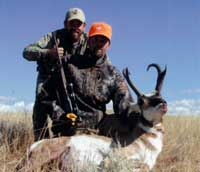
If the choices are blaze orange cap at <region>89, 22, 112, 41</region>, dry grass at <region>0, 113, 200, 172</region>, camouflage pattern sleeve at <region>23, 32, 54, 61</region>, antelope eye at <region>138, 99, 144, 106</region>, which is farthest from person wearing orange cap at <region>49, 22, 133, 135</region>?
dry grass at <region>0, 113, 200, 172</region>

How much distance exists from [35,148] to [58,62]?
4.60 ft

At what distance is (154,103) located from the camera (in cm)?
566

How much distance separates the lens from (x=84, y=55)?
21.6 ft

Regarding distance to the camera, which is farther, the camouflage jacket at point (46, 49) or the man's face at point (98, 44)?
the camouflage jacket at point (46, 49)

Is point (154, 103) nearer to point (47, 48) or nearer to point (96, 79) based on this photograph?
point (96, 79)

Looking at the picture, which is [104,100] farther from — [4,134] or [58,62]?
[4,134]

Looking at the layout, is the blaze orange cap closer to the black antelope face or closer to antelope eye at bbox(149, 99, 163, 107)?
the black antelope face

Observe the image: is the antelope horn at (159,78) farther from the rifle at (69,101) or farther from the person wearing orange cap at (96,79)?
the rifle at (69,101)

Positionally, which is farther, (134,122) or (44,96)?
(44,96)

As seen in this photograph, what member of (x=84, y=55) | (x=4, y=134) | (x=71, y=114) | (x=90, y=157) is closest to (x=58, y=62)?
(x=84, y=55)

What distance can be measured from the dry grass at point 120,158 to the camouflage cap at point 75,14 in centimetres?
160

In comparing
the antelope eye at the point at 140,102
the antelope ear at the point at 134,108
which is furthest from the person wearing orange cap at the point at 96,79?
the antelope eye at the point at 140,102

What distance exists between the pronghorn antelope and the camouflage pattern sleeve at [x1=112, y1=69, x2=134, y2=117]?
0.23 metres

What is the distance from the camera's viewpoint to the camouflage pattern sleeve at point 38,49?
6605 millimetres
